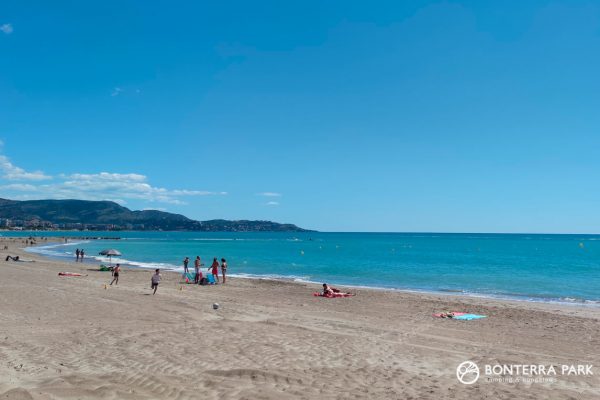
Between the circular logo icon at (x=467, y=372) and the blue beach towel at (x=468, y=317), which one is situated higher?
→ the circular logo icon at (x=467, y=372)

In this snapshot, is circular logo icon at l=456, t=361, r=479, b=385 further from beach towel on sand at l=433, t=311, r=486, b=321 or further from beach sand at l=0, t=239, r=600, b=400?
beach towel on sand at l=433, t=311, r=486, b=321

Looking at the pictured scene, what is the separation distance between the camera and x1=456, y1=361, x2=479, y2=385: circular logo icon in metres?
8.49

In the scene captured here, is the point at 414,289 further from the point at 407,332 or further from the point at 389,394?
the point at 389,394

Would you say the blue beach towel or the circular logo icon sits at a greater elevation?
the circular logo icon

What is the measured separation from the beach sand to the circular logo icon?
0.16 m

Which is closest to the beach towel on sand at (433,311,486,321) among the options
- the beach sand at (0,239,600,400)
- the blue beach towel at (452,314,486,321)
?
the blue beach towel at (452,314,486,321)

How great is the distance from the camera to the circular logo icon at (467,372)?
334 inches

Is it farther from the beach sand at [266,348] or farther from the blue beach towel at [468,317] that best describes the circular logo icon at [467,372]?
the blue beach towel at [468,317]

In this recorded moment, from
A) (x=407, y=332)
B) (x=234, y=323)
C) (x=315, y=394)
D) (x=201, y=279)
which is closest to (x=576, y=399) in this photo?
(x=315, y=394)

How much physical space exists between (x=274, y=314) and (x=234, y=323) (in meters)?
2.54

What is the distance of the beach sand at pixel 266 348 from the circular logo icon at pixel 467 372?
0.16m

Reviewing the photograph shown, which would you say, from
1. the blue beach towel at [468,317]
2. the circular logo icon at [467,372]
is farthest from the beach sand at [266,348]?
the blue beach towel at [468,317]

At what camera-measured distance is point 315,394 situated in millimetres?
7301

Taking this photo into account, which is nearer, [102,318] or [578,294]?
[102,318]
